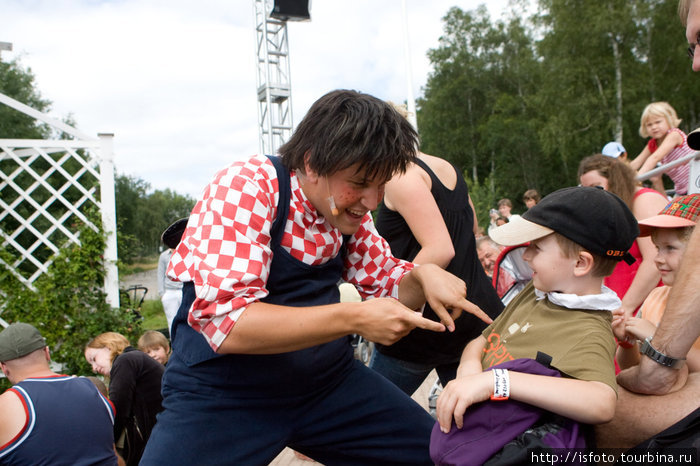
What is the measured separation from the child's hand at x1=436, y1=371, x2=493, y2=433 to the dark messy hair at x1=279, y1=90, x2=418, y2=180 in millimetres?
654

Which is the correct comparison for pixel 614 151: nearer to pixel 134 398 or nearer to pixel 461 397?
pixel 461 397

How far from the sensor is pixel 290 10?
22.6 metres

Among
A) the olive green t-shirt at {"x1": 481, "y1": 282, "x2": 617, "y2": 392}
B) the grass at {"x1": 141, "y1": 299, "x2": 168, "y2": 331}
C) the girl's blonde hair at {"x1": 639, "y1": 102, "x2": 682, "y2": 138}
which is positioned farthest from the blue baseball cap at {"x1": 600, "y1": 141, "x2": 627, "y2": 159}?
the grass at {"x1": 141, "y1": 299, "x2": 168, "y2": 331}

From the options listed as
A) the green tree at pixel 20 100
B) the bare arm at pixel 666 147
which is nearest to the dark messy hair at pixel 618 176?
the bare arm at pixel 666 147

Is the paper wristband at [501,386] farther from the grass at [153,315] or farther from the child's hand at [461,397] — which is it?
the grass at [153,315]

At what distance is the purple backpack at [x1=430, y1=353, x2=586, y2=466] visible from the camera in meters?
1.34

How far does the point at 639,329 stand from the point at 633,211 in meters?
1.22

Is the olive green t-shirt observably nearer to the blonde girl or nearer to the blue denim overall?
the blue denim overall

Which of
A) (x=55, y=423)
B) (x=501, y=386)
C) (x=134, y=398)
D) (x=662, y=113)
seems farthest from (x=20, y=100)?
(x=501, y=386)

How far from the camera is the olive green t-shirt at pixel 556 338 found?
142 cm

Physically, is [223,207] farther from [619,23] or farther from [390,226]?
[619,23]

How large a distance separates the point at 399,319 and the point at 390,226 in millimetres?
1169

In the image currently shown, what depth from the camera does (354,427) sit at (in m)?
1.93

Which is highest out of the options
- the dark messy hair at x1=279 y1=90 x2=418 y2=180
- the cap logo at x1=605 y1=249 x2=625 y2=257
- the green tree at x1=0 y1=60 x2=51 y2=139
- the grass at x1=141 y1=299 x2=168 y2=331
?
the green tree at x1=0 y1=60 x2=51 y2=139
